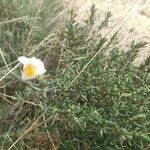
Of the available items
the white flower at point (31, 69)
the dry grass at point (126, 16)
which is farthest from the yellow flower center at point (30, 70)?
the dry grass at point (126, 16)

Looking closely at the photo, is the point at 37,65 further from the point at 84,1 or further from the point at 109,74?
the point at 84,1

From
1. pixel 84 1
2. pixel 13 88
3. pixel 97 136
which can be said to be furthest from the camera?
pixel 84 1

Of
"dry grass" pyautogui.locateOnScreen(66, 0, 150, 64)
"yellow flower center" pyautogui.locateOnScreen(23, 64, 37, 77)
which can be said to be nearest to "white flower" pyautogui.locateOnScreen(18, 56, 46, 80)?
"yellow flower center" pyautogui.locateOnScreen(23, 64, 37, 77)

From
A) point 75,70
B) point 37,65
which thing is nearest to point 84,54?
point 75,70

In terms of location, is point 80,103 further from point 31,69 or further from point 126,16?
point 126,16

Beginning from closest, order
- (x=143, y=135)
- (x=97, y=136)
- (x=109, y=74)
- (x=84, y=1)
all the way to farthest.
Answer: (x=143, y=135)
(x=97, y=136)
(x=109, y=74)
(x=84, y=1)

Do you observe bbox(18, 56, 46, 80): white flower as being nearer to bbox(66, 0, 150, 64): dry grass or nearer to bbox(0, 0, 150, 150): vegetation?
bbox(0, 0, 150, 150): vegetation
